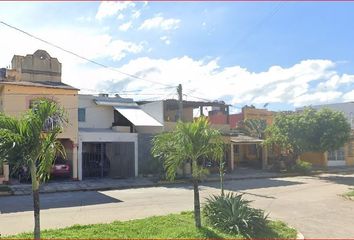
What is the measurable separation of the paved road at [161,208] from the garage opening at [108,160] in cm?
821

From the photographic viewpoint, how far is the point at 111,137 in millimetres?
30250

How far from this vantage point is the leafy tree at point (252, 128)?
42562 mm

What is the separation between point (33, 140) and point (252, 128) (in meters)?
37.3

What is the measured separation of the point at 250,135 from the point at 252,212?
32050mm

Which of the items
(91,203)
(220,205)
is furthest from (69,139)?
(220,205)

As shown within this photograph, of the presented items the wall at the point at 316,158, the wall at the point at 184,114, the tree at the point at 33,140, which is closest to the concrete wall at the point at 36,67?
the wall at the point at 184,114

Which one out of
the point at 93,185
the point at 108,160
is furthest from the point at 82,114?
the point at 93,185

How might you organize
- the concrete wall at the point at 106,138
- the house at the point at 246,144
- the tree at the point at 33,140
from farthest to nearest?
1. the house at the point at 246,144
2. the concrete wall at the point at 106,138
3. the tree at the point at 33,140

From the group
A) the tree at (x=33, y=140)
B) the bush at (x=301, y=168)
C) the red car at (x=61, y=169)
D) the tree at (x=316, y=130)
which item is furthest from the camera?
the bush at (x=301, y=168)

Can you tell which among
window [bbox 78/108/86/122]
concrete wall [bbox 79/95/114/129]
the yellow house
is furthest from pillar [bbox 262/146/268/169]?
the yellow house

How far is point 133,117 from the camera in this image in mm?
32031

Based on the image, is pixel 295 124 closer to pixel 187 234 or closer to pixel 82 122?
pixel 82 122

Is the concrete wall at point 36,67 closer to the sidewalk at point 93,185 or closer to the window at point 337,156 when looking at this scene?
the sidewalk at point 93,185

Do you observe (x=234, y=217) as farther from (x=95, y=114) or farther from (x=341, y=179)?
(x=341, y=179)
